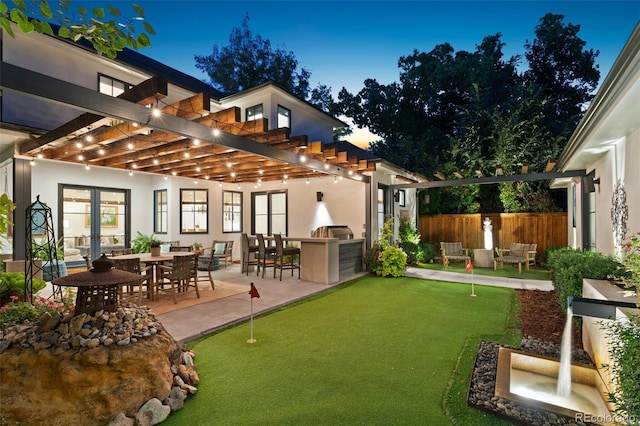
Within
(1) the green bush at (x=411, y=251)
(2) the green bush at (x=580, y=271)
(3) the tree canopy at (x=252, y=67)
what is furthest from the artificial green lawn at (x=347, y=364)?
(3) the tree canopy at (x=252, y=67)

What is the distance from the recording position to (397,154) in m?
18.6

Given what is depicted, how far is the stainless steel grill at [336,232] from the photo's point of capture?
9477mm

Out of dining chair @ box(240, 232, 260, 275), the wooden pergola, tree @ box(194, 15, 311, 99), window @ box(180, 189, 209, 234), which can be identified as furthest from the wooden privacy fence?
tree @ box(194, 15, 311, 99)

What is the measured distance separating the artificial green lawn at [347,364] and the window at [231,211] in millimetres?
6838

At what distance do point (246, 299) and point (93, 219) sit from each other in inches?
276

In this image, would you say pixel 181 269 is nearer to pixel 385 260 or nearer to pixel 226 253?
pixel 226 253

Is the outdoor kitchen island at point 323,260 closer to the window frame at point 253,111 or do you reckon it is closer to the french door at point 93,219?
the window frame at point 253,111

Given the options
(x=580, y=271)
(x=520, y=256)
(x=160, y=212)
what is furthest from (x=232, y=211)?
(x=580, y=271)

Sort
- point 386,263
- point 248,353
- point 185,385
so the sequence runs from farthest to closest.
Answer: point 386,263 < point 248,353 < point 185,385

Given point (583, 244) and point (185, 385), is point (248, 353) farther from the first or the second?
point (583, 244)

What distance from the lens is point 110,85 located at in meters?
8.59

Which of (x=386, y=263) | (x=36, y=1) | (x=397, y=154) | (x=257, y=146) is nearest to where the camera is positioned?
(x=36, y=1)

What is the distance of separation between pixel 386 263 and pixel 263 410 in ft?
21.7

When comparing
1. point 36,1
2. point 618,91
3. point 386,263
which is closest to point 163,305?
point 36,1
